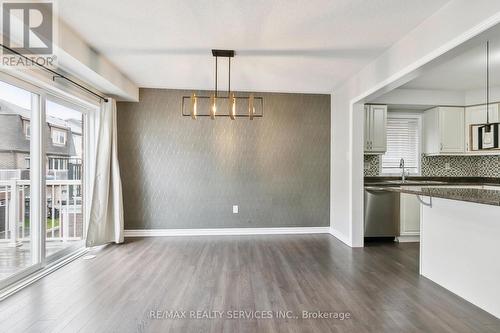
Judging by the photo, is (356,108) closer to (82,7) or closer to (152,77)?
(152,77)

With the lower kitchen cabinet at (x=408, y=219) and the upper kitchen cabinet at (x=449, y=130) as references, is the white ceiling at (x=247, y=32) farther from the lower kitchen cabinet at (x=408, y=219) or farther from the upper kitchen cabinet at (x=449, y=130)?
the lower kitchen cabinet at (x=408, y=219)

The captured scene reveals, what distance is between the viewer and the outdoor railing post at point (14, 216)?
107 inches

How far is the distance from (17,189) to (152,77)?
2.25 metres

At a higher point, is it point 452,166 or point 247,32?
point 247,32

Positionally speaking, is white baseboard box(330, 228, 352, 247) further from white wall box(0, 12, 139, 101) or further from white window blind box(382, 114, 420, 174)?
white wall box(0, 12, 139, 101)

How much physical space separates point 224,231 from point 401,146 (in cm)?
372

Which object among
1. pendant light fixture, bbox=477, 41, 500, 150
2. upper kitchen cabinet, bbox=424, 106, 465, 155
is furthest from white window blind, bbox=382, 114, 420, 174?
pendant light fixture, bbox=477, 41, 500, 150

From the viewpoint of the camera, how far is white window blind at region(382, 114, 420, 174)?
15.2 feet

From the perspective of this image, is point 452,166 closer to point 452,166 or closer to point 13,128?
point 452,166

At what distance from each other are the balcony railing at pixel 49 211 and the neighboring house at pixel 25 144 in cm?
15

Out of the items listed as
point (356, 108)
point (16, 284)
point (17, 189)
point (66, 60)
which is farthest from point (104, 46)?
point (356, 108)

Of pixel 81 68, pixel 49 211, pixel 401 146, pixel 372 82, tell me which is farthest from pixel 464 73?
pixel 49 211

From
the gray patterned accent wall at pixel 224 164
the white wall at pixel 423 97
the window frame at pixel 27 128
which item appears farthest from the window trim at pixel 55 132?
the white wall at pixel 423 97

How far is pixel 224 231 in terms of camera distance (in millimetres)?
4402
